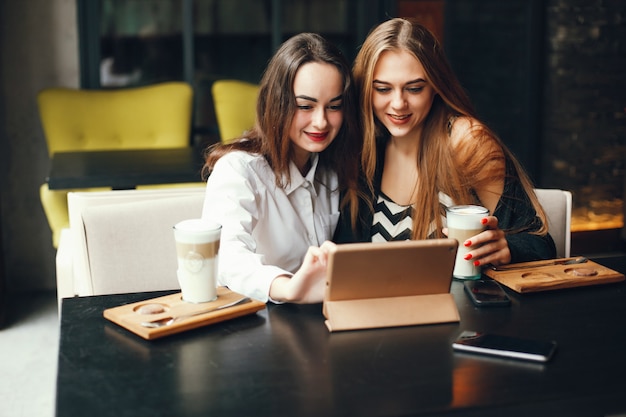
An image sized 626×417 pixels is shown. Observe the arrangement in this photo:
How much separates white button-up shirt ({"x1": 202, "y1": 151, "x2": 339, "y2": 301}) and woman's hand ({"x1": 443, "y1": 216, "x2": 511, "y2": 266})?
1.21 feet

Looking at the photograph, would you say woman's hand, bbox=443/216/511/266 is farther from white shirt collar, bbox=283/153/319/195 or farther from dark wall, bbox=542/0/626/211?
dark wall, bbox=542/0/626/211

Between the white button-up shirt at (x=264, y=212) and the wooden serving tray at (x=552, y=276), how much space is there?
0.43 m

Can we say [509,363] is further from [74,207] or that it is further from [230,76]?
[230,76]

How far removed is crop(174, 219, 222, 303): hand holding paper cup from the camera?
4.38 feet

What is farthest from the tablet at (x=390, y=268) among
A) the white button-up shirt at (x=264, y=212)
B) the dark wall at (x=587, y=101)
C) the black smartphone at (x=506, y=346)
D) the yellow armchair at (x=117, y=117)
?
the dark wall at (x=587, y=101)

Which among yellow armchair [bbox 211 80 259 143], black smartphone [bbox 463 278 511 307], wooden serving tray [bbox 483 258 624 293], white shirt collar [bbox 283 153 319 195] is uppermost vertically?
yellow armchair [bbox 211 80 259 143]

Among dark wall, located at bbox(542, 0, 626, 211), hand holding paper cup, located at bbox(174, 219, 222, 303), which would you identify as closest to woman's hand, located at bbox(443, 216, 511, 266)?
hand holding paper cup, located at bbox(174, 219, 222, 303)

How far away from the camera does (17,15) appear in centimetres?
362

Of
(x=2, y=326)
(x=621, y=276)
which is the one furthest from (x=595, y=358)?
(x=2, y=326)

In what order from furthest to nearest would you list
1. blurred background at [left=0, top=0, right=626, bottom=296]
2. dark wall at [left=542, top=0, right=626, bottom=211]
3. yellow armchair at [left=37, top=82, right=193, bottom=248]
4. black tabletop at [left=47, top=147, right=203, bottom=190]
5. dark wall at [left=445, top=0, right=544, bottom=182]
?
dark wall at [left=445, top=0, right=544, bottom=182], dark wall at [left=542, top=0, right=626, bottom=211], blurred background at [left=0, top=0, right=626, bottom=296], yellow armchair at [left=37, top=82, right=193, bottom=248], black tabletop at [left=47, top=147, right=203, bottom=190]

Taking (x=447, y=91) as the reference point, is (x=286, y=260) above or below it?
below

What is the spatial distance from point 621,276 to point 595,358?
405 millimetres

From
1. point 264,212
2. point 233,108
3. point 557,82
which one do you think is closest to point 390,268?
point 264,212

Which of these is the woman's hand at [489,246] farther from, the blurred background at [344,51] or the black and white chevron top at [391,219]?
the blurred background at [344,51]
